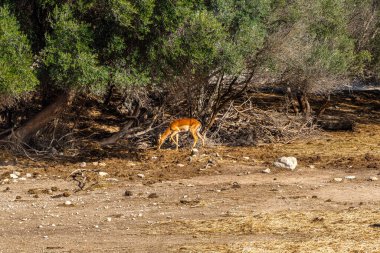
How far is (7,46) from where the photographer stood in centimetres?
1434

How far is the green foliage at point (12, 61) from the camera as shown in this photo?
557 inches

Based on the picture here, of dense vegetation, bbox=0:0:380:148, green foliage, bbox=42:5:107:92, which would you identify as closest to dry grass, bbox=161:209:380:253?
green foliage, bbox=42:5:107:92

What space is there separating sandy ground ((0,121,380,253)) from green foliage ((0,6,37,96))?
179 centimetres

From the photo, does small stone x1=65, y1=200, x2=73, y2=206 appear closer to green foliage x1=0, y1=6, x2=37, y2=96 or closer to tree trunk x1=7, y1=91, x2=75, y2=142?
green foliage x1=0, y1=6, x2=37, y2=96

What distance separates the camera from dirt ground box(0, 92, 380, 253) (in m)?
9.97

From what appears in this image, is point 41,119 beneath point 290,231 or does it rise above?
above

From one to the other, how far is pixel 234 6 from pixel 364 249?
26.3 ft

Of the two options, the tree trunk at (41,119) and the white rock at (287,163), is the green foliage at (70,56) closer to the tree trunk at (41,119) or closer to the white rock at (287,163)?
the tree trunk at (41,119)

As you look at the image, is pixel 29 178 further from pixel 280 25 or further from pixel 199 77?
pixel 280 25

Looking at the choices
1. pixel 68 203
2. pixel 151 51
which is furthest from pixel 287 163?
pixel 68 203

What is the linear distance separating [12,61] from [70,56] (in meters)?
1.08

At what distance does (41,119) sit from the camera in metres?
17.4

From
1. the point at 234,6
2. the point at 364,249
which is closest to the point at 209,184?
the point at 234,6

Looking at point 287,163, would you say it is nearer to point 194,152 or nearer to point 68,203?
point 194,152
